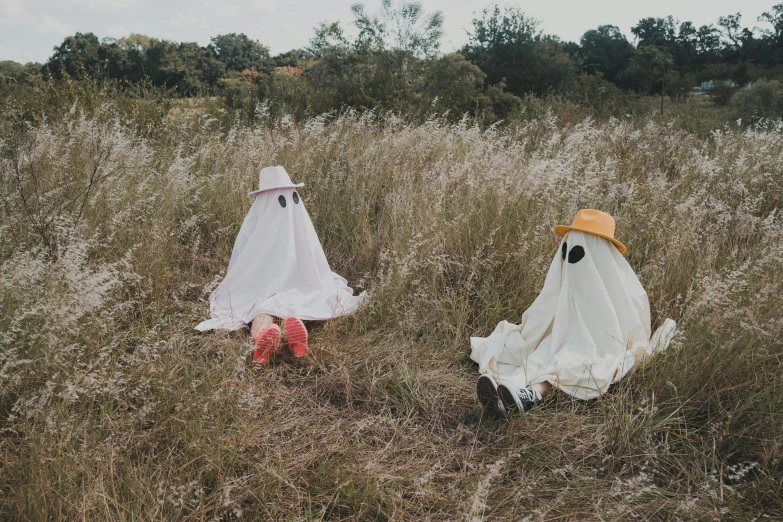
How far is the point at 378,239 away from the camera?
4207 millimetres

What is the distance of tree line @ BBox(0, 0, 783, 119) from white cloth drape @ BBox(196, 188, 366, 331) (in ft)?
16.0

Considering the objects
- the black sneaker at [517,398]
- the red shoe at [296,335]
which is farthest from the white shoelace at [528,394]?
the red shoe at [296,335]

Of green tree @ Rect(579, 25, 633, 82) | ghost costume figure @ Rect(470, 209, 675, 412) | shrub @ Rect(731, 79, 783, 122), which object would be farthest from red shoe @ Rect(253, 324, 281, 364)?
green tree @ Rect(579, 25, 633, 82)

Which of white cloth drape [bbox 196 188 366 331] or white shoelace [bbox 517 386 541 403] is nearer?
white shoelace [bbox 517 386 541 403]

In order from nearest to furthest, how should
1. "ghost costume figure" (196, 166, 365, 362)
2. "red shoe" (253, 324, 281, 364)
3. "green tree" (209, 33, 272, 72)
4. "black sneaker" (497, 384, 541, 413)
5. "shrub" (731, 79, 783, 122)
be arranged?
"black sneaker" (497, 384, 541, 413) → "red shoe" (253, 324, 281, 364) → "ghost costume figure" (196, 166, 365, 362) → "shrub" (731, 79, 783, 122) → "green tree" (209, 33, 272, 72)

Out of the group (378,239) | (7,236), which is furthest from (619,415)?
(7,236)

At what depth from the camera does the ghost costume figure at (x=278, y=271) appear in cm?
335

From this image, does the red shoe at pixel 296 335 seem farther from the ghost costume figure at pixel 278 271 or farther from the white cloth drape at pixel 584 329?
the white cloth drape at pixel 584 329

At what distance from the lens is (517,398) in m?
2.34

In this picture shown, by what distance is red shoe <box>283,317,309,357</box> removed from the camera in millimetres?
2896

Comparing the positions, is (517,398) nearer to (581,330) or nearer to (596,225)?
(581,330)

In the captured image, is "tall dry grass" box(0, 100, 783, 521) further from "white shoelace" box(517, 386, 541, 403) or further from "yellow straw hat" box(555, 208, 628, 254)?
"yellow straw hat" box(555, 208, 628, 254)

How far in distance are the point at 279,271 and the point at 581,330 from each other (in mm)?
1961

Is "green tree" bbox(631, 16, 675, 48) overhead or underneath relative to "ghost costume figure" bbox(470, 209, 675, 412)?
overhead
